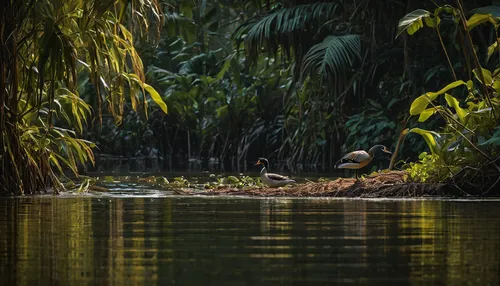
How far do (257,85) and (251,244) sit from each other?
2086cm

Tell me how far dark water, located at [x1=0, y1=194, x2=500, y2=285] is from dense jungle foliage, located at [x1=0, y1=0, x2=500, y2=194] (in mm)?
1811

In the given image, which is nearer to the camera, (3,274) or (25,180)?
(3,274)

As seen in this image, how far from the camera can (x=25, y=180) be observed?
11.2 m

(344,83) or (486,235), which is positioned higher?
(344,83)

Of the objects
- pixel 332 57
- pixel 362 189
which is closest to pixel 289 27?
pixel 332 57

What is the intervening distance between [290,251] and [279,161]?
19212mm

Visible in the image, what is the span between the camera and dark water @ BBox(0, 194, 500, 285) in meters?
4.65

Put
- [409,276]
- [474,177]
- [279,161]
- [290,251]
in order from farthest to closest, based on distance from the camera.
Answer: [279,161] < [474,177] < [290,251] < [409,276]

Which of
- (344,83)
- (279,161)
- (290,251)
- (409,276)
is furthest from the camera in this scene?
(279,161)

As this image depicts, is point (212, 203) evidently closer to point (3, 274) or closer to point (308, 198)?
point (308, 198)

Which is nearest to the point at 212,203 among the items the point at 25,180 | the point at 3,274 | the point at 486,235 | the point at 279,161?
the point at 25,180

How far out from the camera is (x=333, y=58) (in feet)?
63.4

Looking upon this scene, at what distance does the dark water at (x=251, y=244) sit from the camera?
465 centimetres

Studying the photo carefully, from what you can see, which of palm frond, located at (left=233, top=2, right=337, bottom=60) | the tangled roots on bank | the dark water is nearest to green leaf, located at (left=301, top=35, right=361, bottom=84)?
palm frond, located at (left=233, top=2, right=337, bottom=60)
